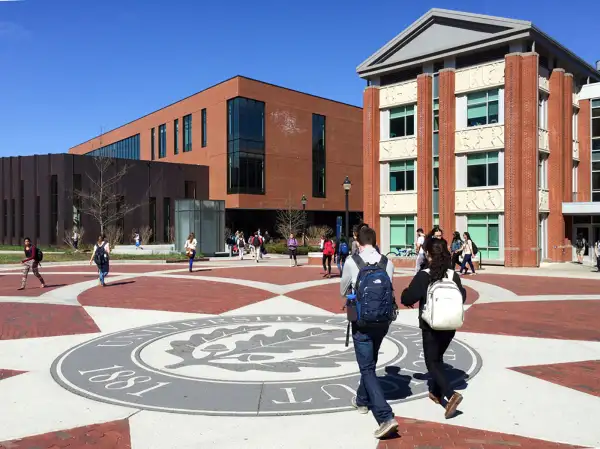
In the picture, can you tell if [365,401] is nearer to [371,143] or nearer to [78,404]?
[78,404]

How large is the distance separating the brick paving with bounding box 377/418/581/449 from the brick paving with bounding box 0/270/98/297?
12838 mm

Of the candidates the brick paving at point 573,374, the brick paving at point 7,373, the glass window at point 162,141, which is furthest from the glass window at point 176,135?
the brick paving at point 573,374

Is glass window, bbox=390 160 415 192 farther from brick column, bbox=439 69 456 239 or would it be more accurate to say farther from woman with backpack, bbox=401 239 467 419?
woman with backpack, bbox=401 239 467 419

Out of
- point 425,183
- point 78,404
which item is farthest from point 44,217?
point 78,404

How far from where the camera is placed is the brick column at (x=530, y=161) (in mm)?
26922

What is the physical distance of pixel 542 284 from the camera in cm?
1788

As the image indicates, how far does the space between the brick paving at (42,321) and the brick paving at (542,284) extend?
39.1 ft

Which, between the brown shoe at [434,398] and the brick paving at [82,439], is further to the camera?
the brown shoe at [434,398]

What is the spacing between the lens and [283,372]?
6734 millimetres

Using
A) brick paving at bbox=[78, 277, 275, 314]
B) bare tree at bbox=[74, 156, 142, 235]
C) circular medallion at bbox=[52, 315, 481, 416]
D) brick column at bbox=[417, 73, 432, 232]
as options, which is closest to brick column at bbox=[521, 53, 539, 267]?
brick column at bbox=[417, 73, 432, 232]

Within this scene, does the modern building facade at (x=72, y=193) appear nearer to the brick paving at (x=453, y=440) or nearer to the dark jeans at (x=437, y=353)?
the dark jeans at (x=437, y=353)

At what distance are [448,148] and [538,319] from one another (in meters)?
20.9

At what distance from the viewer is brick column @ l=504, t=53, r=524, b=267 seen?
27141 millimetres

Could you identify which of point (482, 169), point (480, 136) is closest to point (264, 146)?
point (480, 136)
